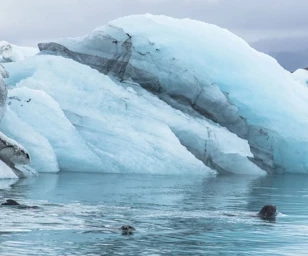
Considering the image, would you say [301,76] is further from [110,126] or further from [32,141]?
[32,141]

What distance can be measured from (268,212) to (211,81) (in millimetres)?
16701

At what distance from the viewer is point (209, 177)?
89.4 ft

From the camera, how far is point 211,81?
31250 mm

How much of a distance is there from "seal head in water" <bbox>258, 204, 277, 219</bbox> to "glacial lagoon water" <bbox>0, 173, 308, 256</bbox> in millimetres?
145

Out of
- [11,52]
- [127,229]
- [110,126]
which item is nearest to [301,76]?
[11,52]

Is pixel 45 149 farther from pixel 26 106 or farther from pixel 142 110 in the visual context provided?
pixel 142 110

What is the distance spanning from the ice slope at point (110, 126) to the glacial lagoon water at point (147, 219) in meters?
3.12

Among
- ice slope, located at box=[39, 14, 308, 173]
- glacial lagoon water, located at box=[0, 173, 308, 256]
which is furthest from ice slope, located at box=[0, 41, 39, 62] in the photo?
glacial lagoon water, located at box=[0, 173, 308, 256]

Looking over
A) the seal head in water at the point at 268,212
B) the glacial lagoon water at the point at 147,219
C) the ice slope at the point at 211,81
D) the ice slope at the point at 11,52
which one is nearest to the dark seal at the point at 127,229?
the glacial lagoon water at the point at 147,219

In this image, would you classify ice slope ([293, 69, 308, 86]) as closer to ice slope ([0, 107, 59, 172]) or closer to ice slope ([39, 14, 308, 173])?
ice slope ([39, 14, 308, 173])

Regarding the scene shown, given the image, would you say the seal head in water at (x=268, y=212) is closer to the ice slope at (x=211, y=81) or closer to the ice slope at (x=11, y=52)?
the ice slope at (x=211, y=81)

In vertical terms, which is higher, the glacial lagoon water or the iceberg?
the iceberg

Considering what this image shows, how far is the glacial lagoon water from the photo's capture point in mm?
10469

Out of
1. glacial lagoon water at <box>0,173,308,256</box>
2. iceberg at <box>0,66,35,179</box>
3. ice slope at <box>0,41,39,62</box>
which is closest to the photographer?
glacial lagoon water at <box>0,173,308,256</box>
